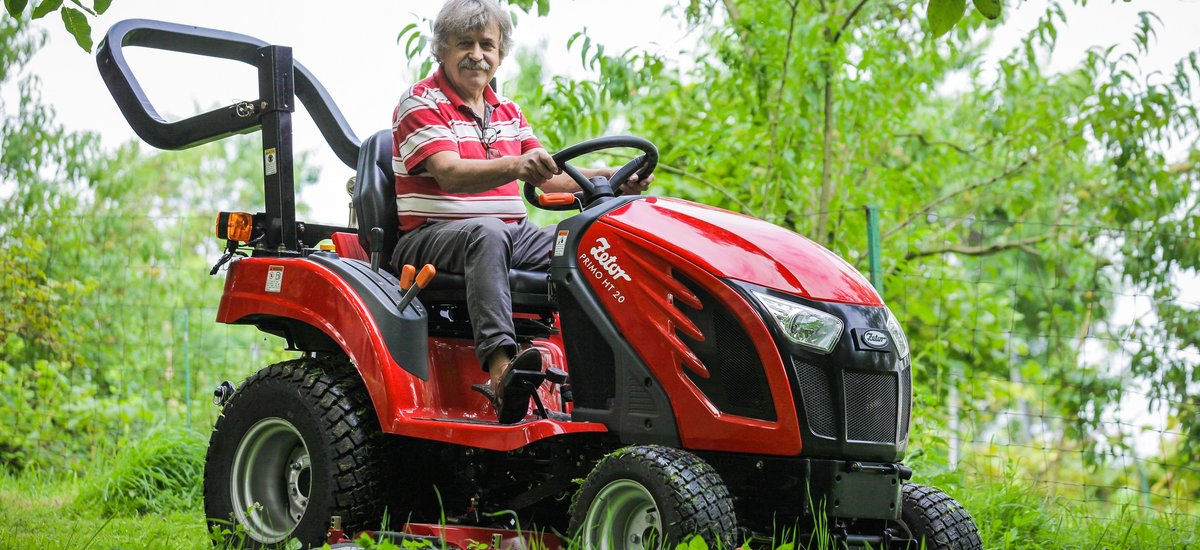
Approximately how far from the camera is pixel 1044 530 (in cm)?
405

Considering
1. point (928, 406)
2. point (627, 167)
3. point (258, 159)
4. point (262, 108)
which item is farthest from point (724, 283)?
point (258, 159)

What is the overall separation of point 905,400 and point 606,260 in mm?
793

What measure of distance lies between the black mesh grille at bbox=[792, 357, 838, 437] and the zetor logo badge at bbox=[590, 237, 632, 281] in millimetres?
507

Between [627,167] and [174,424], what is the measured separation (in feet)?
12.7

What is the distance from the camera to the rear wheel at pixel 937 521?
284 cm

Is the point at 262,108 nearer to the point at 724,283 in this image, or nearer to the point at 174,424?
the point at 724,283

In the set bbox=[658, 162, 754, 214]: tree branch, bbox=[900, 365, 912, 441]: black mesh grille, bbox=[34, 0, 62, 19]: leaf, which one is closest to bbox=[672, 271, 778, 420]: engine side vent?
bbox=[900, 365, 912, 441]: black mesh grille

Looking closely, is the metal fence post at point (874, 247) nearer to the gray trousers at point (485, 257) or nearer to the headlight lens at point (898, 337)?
the gray trousers at point (485, 257)

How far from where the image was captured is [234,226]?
3.77 meters

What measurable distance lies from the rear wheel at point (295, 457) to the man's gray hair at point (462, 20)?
1009mm

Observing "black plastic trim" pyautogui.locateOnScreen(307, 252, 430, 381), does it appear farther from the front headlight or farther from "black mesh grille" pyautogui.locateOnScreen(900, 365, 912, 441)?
"black mesh grille" pyautogui.locateOnScreen(900, 365, 912, 441)

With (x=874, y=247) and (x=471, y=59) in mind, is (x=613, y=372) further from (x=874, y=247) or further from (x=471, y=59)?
(x=874, y=247)

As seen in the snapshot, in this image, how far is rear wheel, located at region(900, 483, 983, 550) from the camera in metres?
2.84

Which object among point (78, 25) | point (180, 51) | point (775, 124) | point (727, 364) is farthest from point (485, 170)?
point (775, 124)
